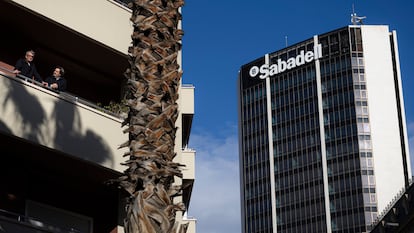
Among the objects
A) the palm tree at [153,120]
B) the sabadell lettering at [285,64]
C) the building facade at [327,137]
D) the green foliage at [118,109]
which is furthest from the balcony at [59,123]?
the sabadell lettering at [285,64]

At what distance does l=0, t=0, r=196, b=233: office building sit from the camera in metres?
17.0

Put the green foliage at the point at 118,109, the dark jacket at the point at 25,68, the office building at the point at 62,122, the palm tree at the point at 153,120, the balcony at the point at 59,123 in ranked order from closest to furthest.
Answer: the palm tree at the point at 153,120
the balcony at the point at 59,123
the office building at the point at 62,122
the dark jacket at the point at 25,68
the green foliage at the point at 118,109

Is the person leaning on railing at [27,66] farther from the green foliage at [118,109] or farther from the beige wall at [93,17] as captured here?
the green foliage at [118,109]

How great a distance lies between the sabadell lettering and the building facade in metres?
0.16

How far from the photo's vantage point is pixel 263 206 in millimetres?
133625

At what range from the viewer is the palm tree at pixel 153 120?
8.88 metres

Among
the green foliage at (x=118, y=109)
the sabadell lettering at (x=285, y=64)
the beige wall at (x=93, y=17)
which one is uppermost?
the sabadell lettering at (x=285, y=64)

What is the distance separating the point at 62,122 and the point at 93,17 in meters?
3.12

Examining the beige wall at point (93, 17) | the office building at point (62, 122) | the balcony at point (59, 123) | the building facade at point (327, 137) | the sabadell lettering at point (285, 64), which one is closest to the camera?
the balcony at point (59, 123)

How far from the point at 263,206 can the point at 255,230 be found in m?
3.97

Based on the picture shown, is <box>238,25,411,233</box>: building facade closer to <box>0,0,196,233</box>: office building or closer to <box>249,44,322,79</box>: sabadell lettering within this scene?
<box>249,44,322,79</box>: sabadell lettering

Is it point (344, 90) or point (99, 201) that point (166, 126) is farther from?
point (344, 90)

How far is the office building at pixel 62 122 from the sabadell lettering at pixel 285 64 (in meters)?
114

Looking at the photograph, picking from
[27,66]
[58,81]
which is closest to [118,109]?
[58,81]
